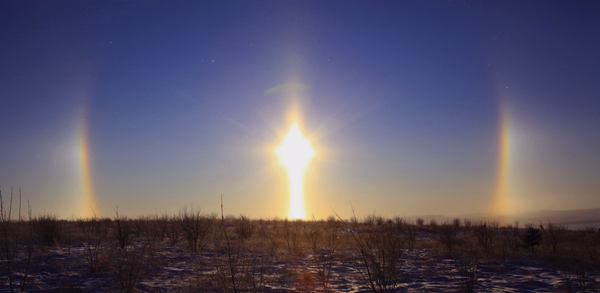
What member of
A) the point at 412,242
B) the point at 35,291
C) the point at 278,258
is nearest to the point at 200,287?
the point at 35,291

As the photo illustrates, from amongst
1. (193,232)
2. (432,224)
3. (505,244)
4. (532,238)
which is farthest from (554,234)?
(193,232)

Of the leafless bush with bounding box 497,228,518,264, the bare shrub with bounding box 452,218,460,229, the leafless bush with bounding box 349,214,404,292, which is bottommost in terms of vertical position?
the bare shrub with bounding box 452,218,460,229

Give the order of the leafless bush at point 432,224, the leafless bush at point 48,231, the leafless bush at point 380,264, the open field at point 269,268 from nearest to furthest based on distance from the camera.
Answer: the leafless bush at point 380,264
the open field at point 269,268
the leafless bush at point 48,231
the leafless bush at point 432,224

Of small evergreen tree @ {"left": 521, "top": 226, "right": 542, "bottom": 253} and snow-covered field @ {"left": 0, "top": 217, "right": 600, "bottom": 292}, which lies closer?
snow-covered field @ {"left": 0, "top": 217, "right": 600, "bottom": 292}

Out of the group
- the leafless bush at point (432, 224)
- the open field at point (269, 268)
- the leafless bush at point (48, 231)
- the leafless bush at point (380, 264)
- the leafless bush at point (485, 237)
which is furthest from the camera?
the leafless bush at point (432, 224)

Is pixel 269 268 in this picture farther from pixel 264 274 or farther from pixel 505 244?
pixel 505 244

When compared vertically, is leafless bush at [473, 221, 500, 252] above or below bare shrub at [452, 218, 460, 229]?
above

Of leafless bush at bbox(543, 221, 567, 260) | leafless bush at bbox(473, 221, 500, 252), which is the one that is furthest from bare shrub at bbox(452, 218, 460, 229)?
leafless bush at bbox(543, 221, 567, 260)

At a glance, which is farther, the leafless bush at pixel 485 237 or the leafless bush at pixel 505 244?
the leafless bush at pixel 485 237

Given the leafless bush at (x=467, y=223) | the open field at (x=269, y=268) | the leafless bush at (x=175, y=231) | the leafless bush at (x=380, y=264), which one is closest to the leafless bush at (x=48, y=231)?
the open field at (x=269, y=268)

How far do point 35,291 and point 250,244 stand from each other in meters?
6.85

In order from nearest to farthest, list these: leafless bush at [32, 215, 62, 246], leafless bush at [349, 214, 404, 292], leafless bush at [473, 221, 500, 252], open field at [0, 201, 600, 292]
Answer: leafless bush at [349, 214, 404, 292] → open field at [0, 201, 600, 292] → leafless bush at [32, 215, 62, 246] → leafless bush at [473, 221, 500, 252]

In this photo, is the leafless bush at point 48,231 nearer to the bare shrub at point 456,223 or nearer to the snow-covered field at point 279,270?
the snow-covered field at point 279,270

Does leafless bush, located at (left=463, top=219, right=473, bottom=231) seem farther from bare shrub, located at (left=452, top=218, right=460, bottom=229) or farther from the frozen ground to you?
the frozen ground
